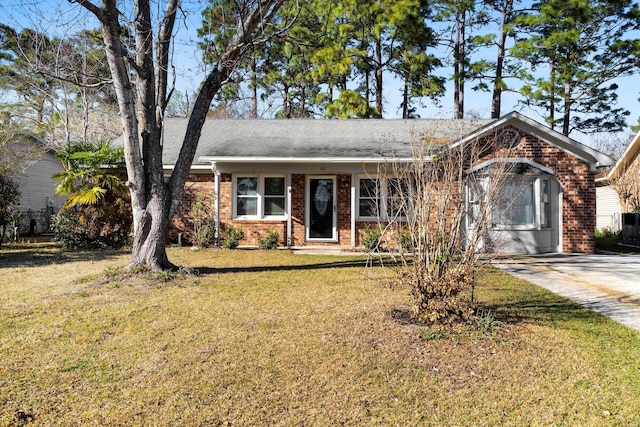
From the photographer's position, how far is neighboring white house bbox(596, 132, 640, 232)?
1732 cm

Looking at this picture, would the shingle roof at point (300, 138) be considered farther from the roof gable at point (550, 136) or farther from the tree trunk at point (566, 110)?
the tree trunk at point (566, 110)

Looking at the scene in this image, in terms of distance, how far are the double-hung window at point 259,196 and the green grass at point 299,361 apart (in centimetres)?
663

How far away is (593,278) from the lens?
829 cm

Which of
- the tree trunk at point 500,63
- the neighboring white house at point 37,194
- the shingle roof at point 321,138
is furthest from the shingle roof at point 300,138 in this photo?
the tree trunk at point 500,63

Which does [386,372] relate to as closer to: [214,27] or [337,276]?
[337,276]

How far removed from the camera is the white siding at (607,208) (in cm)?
2122

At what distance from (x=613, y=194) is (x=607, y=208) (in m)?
0.86

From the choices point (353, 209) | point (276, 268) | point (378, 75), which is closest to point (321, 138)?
point (353, 209)

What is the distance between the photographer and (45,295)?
6758mm

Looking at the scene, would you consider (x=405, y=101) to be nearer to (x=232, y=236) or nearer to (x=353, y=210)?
(x=353, y=210)

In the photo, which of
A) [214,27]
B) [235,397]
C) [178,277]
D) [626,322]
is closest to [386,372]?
[235,397]

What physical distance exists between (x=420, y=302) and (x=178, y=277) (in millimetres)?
4885

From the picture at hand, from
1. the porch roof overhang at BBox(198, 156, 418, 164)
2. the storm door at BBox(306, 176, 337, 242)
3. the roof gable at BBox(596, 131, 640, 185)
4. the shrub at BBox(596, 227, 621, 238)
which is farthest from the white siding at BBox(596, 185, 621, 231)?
the storm door at BBox(306, 176, 337, 242)

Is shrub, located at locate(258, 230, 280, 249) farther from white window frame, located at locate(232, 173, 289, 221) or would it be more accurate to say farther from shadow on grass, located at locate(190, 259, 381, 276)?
shadow on grass, located at locate(190, 259, 381, 276)
